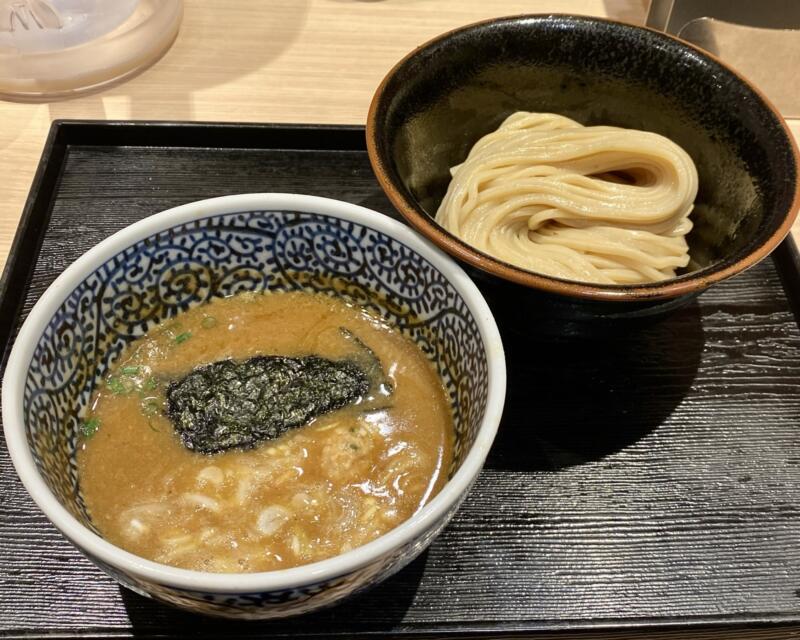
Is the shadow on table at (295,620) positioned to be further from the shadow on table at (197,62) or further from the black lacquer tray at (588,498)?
the shadow on table at (197,62)

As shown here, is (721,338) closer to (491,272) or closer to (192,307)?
(491,272)

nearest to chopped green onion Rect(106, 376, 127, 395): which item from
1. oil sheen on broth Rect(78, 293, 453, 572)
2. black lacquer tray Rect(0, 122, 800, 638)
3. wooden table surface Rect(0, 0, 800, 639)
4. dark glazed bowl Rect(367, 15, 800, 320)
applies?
oil sheen on broth Rect(78, 293, 453, 572)

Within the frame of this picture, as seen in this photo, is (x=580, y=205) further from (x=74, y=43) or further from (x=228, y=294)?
Result: (x=74, y=43)

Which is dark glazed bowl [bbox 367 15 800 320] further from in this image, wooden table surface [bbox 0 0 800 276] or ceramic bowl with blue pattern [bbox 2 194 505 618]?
wooden table surface [bbox 0 0 800 276]

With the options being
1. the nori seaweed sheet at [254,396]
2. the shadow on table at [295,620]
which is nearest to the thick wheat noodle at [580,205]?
the nori seaweed sheet at [254,396]

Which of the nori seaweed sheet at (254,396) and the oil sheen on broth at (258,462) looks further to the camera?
the nori seaweed sheet at (254,396)

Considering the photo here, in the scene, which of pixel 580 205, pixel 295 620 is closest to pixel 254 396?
pixel 295 620

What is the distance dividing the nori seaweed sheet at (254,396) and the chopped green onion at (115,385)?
9 centimetres

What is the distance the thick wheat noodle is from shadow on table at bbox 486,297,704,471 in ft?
0.52

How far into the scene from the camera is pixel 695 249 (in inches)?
64.7

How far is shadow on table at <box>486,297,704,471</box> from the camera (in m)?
1.37

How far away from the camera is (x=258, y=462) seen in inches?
46.1

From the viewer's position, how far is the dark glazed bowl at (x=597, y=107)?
144cm

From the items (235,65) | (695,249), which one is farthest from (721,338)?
(235,65)
